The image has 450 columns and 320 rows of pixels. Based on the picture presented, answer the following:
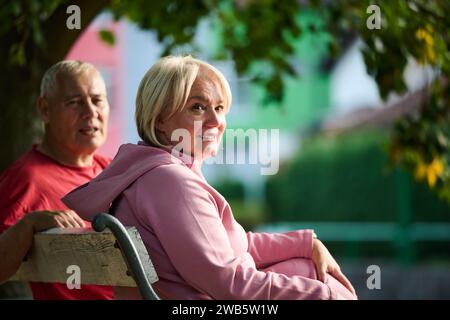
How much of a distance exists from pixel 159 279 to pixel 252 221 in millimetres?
20029

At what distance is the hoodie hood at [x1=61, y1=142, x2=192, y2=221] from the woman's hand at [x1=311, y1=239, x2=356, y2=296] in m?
0.44

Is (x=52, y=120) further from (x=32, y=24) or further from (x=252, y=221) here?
(x=252, y=221)

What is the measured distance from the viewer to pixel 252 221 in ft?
74.3

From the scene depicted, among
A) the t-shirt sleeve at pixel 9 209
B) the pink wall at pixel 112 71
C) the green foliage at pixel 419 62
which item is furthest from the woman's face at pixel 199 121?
the pink wall at pixel 112 71

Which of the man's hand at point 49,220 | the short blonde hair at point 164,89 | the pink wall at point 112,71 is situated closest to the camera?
the short blonde hair at point 164,89

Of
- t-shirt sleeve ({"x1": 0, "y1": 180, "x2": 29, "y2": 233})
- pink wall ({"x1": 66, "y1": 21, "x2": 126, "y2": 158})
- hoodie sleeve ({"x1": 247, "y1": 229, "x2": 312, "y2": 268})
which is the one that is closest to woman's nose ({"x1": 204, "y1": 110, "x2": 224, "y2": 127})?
hoodie sleeve ({"x1": 247, "y1": 229, "x2": 312, "y2": 268})

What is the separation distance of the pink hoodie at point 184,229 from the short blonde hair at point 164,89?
3.1 inches

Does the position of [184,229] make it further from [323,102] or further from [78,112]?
[323,102]

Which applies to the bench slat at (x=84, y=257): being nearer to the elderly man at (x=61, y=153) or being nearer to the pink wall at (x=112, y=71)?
the elderly man at (x=61, y=153)

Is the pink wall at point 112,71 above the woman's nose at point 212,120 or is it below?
above

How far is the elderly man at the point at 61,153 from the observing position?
3.53 meters

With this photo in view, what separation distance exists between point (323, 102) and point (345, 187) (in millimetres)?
11229

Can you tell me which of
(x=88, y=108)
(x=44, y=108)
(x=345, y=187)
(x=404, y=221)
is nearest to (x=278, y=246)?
(x=88, y=108)

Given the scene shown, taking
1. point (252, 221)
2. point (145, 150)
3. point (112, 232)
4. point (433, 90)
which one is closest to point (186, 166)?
point (145, 150)
